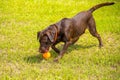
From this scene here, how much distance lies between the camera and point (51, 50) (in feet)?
28.2

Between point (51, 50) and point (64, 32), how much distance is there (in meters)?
1.00

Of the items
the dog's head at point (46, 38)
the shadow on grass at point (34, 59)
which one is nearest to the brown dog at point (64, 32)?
the dog's head at point (46, 38)

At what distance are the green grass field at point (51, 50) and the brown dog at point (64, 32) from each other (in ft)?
1.34

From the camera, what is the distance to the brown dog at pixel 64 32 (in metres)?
7.39

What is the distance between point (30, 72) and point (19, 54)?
1251 millimetres

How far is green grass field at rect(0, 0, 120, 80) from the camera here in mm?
7168

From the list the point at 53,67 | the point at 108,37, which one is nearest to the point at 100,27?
the point at 108,37

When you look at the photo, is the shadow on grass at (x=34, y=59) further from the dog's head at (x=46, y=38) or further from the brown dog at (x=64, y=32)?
the dog's head at (x=46, y=38)

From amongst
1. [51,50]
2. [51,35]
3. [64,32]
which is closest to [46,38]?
[51,35]

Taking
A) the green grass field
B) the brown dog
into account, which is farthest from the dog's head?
the green grass field

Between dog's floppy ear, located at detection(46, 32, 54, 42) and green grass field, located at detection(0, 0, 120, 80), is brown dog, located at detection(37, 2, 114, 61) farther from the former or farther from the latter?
green grass field, located at detection(0, 0, 120, 80)

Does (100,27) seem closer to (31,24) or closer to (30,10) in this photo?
(31,24)

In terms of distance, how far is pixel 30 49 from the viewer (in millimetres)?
8734

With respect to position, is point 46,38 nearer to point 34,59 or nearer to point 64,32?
point 64,32
